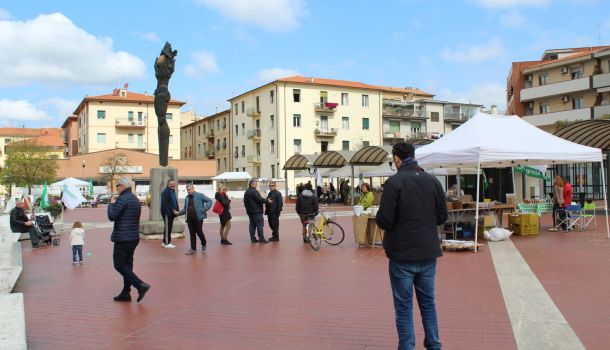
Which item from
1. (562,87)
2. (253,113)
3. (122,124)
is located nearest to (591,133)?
(562,87)

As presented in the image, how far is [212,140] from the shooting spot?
260ft

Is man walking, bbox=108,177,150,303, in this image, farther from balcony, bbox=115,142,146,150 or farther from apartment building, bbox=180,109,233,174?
balcony, bbox=115,142,146,150

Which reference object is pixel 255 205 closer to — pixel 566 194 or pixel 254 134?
pixel 566 194

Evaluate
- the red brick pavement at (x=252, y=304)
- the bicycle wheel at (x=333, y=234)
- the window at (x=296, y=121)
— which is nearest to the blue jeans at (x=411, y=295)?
the red brick pavement at (x=252, y=304)

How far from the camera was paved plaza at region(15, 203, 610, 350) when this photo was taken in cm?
539

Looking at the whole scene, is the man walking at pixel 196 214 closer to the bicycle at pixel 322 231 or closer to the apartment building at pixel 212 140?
the bicycle at pixel 322 231

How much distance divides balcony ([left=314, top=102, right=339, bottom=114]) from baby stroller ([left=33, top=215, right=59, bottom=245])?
51.9 m

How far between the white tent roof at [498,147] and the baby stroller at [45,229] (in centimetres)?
1001

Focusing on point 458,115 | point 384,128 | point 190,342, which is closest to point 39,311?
point 190,342

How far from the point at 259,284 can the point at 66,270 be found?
4184mm

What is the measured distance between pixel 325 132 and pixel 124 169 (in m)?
23.1

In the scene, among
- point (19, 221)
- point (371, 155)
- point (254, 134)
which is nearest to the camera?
point (19, 221)

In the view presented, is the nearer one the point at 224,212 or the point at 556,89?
the point at 224,212

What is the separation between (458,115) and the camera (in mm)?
75438
